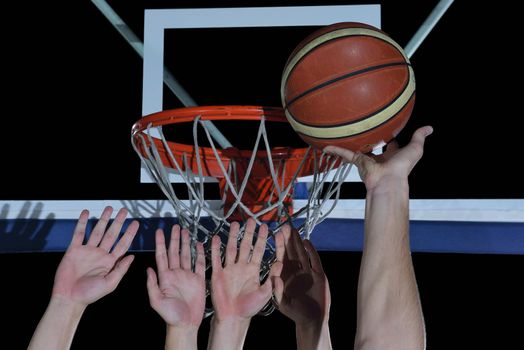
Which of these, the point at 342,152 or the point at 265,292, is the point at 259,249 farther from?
the point at 342,152

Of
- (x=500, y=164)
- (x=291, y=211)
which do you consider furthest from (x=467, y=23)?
(x=291, y=211)

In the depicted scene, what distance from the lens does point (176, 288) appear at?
6.05 feet

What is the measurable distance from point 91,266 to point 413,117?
2.21 metres

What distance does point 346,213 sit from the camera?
8.43ft

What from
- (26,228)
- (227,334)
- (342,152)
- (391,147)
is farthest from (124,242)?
(26,228)

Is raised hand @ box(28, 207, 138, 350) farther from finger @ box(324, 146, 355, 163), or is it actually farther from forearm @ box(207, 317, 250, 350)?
finger @ box(324, 146, 355, 163)

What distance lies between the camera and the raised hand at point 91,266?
1.81 m

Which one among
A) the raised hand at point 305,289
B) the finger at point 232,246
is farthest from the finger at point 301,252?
the finger at point 232,246

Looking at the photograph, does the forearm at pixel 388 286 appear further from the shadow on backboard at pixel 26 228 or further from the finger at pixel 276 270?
the shadow on backboard at pixel 26 228

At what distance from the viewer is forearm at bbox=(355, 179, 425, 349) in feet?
4.30

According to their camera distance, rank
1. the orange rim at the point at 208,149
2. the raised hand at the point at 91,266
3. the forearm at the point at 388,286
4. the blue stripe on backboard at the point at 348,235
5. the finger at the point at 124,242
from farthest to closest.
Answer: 1. the blue stripe on backboard at the point at 348,235
2. the orange rim at the point at 208,149
3. the finger at the point at 124,242
4. the raised hand at the point at 91,266
5. the forearm at the point at 388,286

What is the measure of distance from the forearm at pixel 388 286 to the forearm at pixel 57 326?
79 cm

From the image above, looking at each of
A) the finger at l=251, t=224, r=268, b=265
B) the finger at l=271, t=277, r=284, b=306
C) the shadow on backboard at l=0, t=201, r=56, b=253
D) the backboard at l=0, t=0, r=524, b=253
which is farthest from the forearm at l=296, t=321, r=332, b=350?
the backboard at l=0, t=0, r=524, b=253

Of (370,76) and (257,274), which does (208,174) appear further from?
(370,76)
